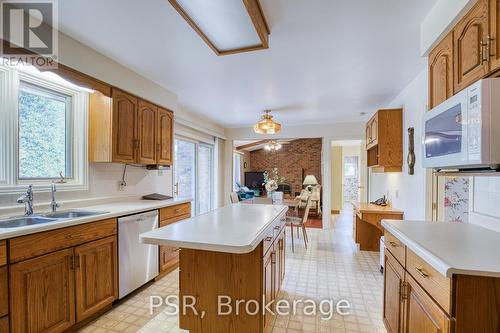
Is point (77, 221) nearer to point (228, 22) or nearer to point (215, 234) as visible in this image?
point (215, 234)

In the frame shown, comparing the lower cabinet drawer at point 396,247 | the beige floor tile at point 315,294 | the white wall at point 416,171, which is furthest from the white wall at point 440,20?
the beige floor tile at point 315,294

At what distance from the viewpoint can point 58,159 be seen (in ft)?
7.72

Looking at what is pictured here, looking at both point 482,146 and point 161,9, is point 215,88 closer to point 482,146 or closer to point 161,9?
point 161,9

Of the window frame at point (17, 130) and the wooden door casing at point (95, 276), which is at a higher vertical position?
the window frame at point (17, 130)

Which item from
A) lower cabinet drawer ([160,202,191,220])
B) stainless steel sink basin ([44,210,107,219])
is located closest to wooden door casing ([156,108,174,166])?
lower cabinet drawer ([160,202,191,220])

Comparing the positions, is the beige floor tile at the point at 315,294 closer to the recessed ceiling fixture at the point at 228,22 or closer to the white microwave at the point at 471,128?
the white microwave at the point at 471,128

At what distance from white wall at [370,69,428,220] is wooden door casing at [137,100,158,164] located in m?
3.16

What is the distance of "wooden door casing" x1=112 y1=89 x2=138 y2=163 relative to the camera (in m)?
2.47

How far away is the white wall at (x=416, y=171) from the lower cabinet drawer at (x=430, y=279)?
1492 millimetres

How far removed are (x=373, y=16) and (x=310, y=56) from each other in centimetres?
67

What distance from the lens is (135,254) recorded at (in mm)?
2355

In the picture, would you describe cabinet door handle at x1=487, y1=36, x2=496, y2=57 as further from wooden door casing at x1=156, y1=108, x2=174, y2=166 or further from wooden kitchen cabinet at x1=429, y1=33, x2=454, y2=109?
wooden door casing at x1=156, y1=108, x2=174, y2=166

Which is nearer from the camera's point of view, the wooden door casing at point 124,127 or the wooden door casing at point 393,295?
the wooden door casing at point 393,295

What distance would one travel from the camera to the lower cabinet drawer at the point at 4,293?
1.38 meters
